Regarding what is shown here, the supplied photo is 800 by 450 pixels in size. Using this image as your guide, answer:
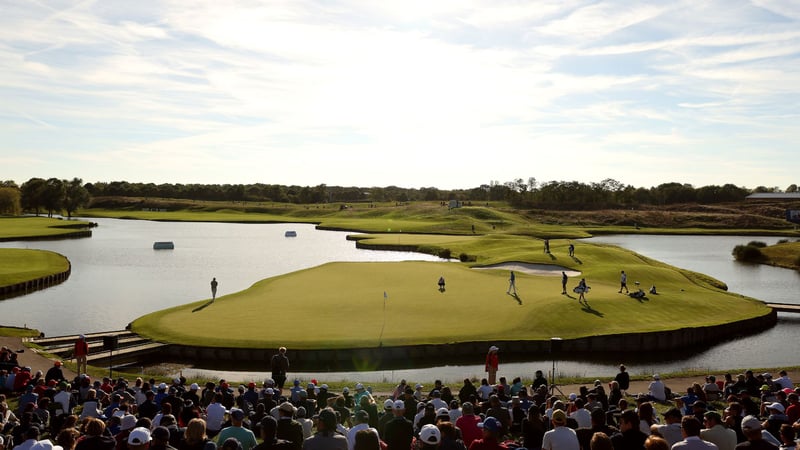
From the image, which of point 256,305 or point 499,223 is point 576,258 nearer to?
point 256,305

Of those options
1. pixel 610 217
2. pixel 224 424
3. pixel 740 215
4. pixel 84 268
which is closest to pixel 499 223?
pixel 610 217

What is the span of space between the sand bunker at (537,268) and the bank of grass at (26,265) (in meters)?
45.7

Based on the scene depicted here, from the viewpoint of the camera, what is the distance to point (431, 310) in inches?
1746

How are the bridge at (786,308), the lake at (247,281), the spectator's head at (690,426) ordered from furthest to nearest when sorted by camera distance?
the bridge at (786,308)
the lake at (247,281)
the spectator's head at (690,426)

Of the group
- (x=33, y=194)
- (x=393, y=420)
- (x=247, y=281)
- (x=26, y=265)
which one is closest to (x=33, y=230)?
(x=26, y=265)

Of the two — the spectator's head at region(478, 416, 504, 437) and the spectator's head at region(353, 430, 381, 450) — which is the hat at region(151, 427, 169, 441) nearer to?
the spectator's head at region(353, 430, 381, 450)

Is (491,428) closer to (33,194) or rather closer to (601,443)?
(601,443)

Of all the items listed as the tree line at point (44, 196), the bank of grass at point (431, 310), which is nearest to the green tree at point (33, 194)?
the tree line at point (44, 196)

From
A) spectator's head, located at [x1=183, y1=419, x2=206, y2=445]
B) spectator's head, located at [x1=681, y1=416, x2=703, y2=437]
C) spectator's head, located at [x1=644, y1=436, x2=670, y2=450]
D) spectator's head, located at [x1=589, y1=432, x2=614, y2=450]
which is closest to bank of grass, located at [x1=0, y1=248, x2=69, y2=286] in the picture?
spectator's head, located at [x1=183, y1=419, x2=206, y2=445]

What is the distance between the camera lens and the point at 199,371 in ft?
111

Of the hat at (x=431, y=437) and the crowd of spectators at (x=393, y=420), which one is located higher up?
the hat at (x=431, y=437)

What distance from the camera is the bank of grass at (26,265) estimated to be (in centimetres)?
6512

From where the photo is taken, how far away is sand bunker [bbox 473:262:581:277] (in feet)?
205

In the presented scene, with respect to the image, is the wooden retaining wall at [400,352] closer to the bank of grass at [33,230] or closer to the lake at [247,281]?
the lake at [247,281]
